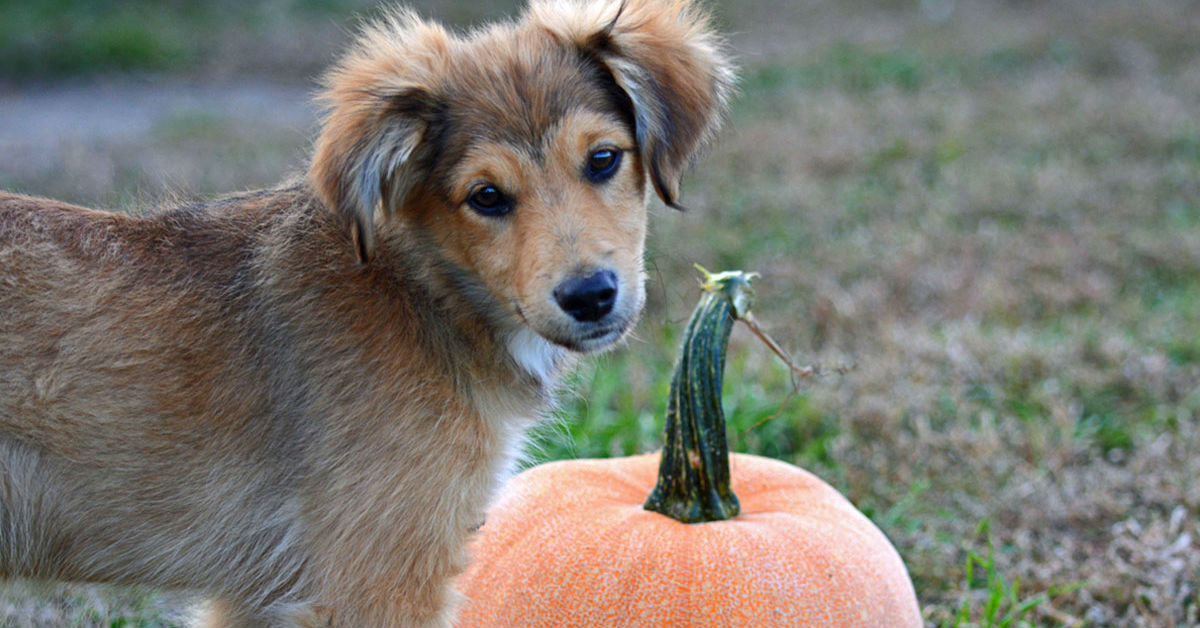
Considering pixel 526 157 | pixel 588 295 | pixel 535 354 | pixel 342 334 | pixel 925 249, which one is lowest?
pixel 925 249

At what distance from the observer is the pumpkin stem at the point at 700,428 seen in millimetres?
2861

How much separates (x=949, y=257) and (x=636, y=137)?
14.3 ft

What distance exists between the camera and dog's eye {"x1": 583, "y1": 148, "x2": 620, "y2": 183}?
103 inches

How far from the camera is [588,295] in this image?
2.43 meters

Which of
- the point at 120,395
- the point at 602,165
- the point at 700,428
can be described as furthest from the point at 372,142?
the point at 700,428

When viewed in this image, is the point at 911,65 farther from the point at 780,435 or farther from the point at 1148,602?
the point at 1148,602

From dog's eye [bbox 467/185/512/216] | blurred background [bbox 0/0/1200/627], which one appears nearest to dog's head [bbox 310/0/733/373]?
dog's eye [bbox 467/185/512/216]

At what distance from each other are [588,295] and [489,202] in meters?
0.36

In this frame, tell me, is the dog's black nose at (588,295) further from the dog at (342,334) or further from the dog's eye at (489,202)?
the dog's eye at (489,202)

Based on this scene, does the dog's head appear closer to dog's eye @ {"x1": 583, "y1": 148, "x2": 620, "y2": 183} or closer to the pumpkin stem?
dog's eye @ {"x1": 583, "y1": 148, "x2": 620, "y2": 183}

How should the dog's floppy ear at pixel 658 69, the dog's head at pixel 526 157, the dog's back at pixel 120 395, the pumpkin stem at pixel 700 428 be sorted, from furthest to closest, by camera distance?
the pumpkin stem at pixel 700 428
the dog's floppy ear at pixel 658 69
the dog's head at pixel 526 157
the dog's back at pixel 120 395

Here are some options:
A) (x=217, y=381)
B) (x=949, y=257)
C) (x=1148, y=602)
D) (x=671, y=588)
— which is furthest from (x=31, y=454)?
(x=949, y=257)

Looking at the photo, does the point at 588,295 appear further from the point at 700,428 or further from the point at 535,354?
the point at 700,428

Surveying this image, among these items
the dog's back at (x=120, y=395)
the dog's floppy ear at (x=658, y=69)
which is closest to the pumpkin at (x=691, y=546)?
the dog's floppy ear at (x=658, y=69)
